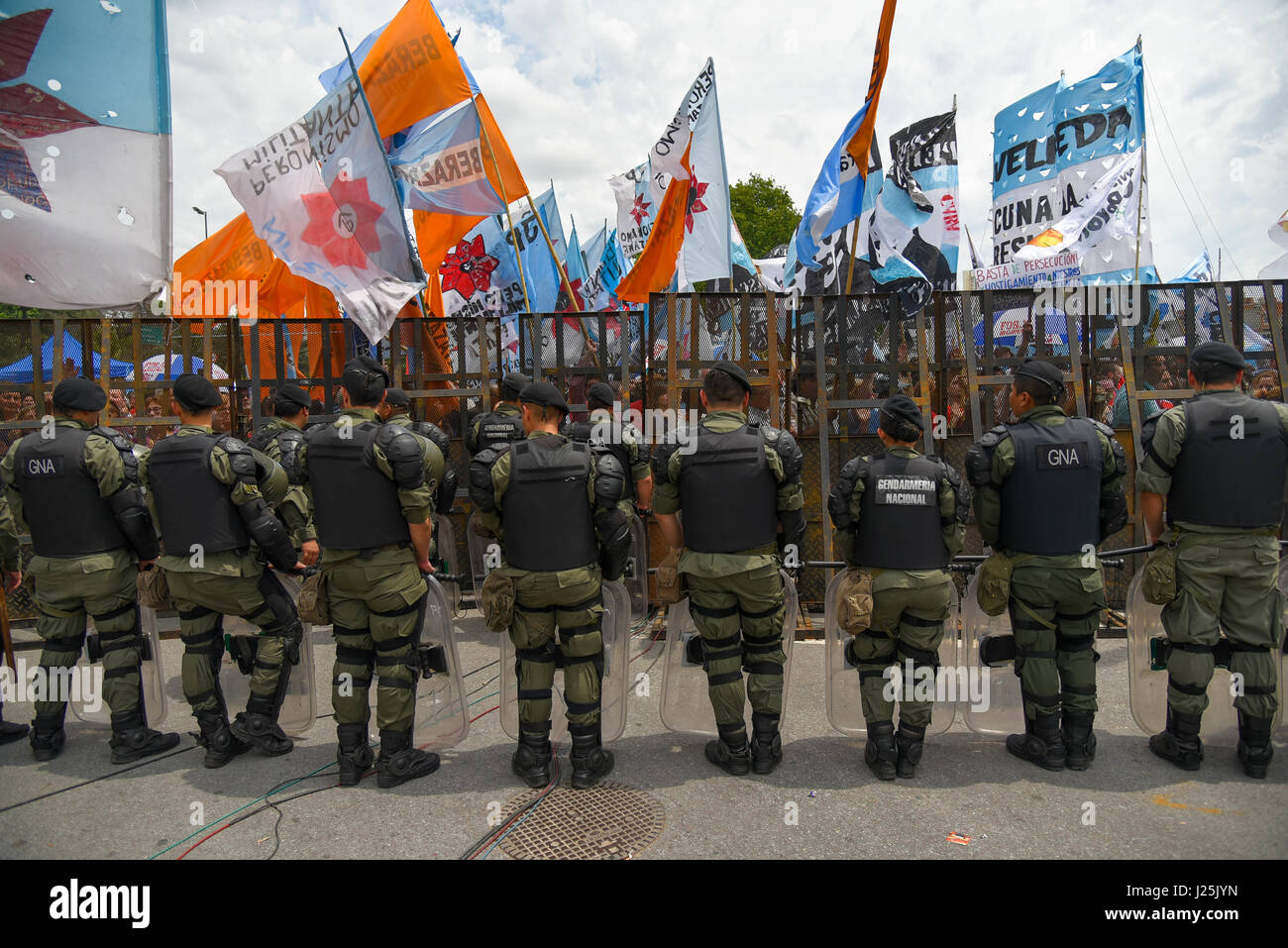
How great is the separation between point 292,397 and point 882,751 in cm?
500

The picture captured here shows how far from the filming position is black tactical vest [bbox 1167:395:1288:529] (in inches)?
154

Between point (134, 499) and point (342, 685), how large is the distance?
1.78 metres

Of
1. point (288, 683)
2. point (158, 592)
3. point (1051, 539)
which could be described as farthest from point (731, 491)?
point (158, 592)

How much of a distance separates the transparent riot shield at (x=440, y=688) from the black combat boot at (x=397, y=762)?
0.30 metres

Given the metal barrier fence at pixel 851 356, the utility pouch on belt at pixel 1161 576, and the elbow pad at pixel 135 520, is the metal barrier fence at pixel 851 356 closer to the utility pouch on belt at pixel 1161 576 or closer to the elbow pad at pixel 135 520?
the utility pouch on belt at pixel 1161 576

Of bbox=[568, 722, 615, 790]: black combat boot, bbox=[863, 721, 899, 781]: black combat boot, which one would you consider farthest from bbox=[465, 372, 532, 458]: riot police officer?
Answer: bbox=[863, 721, 899, 781]: black combat boot

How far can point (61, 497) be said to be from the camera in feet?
14.2

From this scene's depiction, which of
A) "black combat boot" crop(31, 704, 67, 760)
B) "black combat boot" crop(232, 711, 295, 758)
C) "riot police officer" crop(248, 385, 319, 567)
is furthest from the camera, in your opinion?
"riot police officer" crop(248, 385, 319, 567)

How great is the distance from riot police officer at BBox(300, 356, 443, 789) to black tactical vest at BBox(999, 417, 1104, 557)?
323cm

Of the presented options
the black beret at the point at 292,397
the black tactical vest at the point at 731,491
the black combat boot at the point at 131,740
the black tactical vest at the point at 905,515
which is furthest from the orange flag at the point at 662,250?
the black combat boot at the point at 131,740

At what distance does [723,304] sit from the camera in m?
7.10

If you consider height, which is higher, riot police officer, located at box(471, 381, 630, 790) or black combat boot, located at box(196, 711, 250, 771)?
riot police officer, located at box(471, 381, 630, 790)

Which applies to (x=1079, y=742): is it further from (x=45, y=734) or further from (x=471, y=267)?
(x=471, y=267)

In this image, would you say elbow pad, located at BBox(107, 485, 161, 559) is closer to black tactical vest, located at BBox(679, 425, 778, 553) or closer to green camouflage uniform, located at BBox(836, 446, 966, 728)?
black tactical vest, located at BBox(679, 425, 778, 553)
